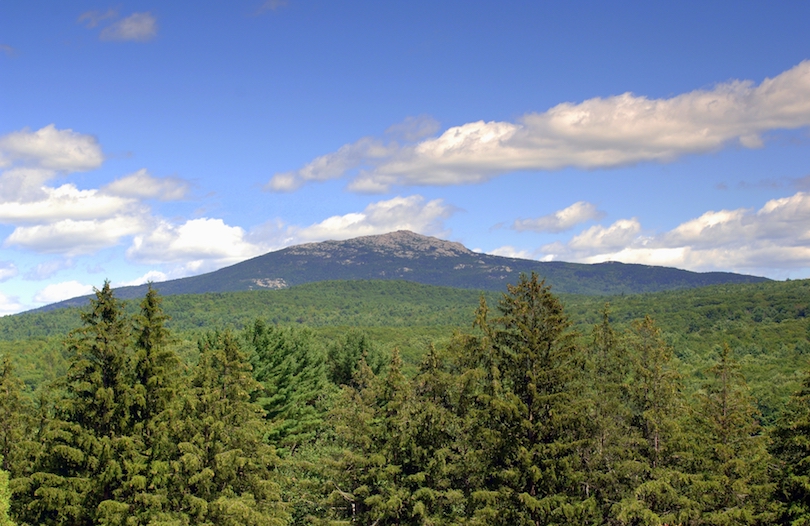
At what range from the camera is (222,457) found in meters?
28.9

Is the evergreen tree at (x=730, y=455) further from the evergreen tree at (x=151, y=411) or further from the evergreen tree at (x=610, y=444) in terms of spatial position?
the evergreen tree at (x=151, y=411)

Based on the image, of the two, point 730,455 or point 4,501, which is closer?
point 4,501

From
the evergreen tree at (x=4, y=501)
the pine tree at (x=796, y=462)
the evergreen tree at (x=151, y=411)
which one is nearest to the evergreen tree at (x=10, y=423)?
the evergreen tree at (x=4, y=501)

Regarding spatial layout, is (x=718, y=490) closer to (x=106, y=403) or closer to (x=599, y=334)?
(x=599, y=334)

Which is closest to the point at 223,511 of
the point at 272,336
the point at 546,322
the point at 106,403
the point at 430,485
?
the point at 106,403

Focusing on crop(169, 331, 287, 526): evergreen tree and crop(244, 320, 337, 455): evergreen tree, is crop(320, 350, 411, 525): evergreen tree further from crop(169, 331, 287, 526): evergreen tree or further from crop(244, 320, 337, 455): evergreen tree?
crop(244, 320, 337, 455): evergreen tree

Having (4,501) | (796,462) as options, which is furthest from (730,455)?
(4,501)

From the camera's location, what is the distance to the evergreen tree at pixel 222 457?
92.2 feet

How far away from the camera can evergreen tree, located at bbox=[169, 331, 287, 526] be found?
1106 inches

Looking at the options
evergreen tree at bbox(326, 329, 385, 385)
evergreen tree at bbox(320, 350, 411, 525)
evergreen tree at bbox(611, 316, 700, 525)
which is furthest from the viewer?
evergreen tree at bbox(326, 329, 385, 385)

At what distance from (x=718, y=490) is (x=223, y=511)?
20139mm

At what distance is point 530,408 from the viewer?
2786 cm

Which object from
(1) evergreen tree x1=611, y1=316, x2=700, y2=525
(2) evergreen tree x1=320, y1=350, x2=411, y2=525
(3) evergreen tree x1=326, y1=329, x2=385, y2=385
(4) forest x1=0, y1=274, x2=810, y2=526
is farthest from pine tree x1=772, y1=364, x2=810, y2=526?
(3) evergreen tree x1=326, y1=329, x2=385, y2=385

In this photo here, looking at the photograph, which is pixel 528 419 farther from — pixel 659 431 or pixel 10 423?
pixel 10 423
